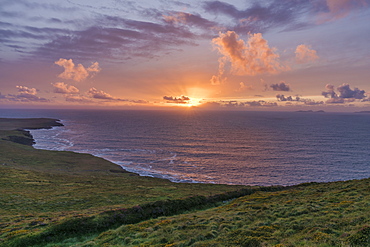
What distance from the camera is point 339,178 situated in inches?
2916

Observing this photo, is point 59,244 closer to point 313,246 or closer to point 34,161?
point 313,246

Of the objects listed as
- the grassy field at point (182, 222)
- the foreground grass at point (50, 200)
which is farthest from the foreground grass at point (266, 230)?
the foreground grass at point (50, 200)

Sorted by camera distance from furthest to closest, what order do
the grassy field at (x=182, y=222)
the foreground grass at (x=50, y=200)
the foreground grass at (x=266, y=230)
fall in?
the foreground grass at (x=50, y=200)
the grassy field at (x=182, y=222)
the foreground grass at (x=266, y=230)

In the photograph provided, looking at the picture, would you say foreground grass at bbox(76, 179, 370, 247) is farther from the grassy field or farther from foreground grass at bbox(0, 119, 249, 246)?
foreground grass at bbox(0, 119, 249, 246)

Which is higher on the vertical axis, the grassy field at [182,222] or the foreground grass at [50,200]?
the grassy field at [182,222]

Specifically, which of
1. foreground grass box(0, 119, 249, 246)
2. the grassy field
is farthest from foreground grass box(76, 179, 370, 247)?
foreground grass box(0, 119, 249, 246)

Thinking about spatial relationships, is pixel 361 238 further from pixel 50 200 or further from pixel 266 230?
pixel 50 200

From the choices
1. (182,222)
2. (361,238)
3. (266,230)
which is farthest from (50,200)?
(361,238)

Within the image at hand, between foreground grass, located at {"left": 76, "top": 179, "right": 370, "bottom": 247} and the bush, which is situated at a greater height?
the bush

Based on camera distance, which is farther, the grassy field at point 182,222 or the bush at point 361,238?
the grassy field at point 182,222

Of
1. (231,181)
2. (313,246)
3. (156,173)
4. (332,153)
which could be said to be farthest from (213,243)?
(332,153)

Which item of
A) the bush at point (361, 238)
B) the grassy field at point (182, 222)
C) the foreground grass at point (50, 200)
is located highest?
the bush at point (361, 238)

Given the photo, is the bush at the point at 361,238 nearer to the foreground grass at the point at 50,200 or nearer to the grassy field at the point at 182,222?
the grassy field at the point at 182,222

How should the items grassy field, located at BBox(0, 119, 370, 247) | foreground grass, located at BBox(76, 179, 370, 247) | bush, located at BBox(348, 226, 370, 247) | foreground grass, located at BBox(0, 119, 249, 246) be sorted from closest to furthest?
bush, located at BBox(348, 226, 370, 247)
foreground grass, located at BBox(76, 179, 370, 247)
grassy field, located at BBox(0, 119, 370, 247)
foreground grass, located at BBox(0, 119, 249, 246)
